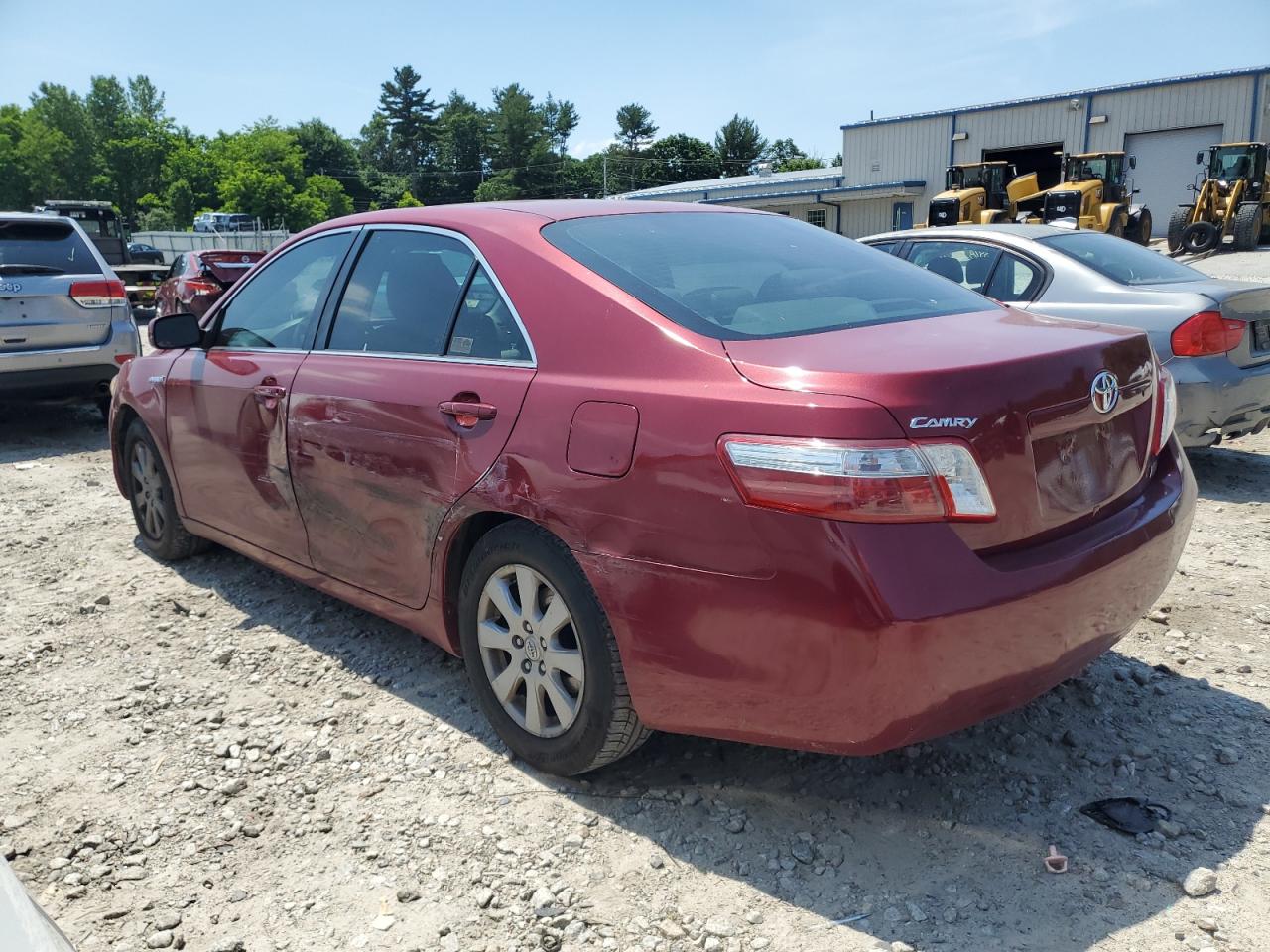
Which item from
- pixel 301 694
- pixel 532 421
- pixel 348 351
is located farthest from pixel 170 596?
pixel 532 421

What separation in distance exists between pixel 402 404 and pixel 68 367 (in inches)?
246

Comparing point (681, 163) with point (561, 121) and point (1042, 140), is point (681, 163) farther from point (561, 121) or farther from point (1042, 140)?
point (1042, 140)

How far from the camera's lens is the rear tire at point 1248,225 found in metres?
22.3

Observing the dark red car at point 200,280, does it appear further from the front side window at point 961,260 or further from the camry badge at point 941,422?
the camry badge at point 941,422

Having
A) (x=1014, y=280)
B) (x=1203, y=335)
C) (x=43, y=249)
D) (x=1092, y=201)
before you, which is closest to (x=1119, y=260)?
(x=1014, y=280)

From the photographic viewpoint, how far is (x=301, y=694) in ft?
11.8

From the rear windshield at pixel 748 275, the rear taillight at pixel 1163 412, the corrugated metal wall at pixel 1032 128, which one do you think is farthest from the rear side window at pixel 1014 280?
the corrugated metal wall at pixel 1032 128

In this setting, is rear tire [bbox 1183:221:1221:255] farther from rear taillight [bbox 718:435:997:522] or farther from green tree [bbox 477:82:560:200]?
green tree [bbox 477:82:560:200]

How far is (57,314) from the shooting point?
8039mm

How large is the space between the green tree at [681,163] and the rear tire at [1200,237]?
82.4m

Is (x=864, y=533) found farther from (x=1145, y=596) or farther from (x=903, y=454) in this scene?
(x=1145, y=596)

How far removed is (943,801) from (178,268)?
780 inches

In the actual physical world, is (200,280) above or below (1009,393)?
below

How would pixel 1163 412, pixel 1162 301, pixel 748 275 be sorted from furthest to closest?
pixel 1162 301, pixel 748 275, pixel 1163 412
